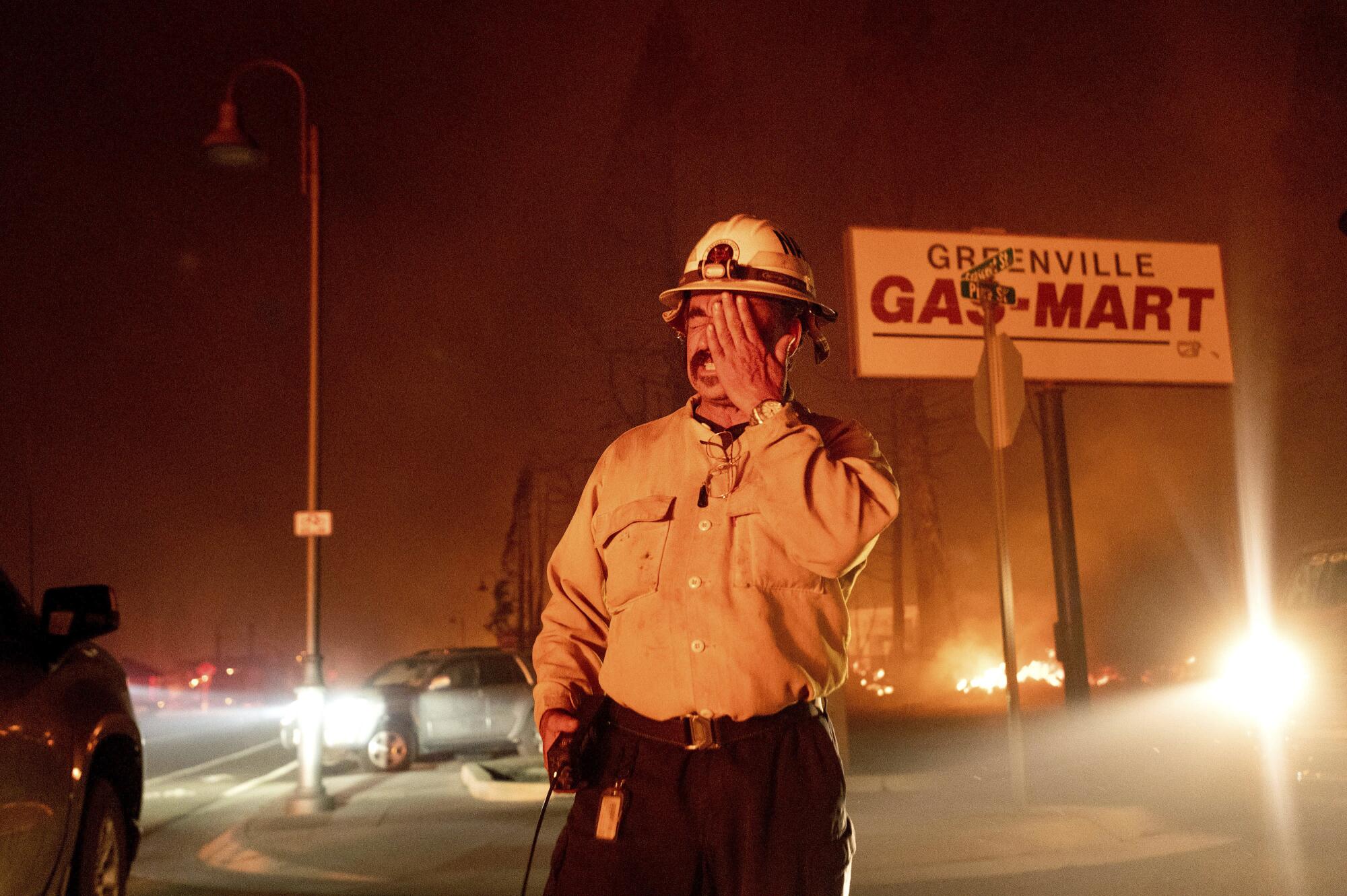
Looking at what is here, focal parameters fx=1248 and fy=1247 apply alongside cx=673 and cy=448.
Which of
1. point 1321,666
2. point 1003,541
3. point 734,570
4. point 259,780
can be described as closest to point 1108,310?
point 1003,541

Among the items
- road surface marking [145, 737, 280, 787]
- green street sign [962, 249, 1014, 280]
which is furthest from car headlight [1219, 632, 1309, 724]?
road surface marking [145, 737, 280, 787]

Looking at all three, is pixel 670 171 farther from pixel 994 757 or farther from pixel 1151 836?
pixel 1151 836

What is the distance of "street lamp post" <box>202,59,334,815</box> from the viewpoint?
1098cm

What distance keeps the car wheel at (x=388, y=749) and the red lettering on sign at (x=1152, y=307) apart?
998cm

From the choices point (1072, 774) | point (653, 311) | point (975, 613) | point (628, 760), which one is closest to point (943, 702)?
point (975, 613)

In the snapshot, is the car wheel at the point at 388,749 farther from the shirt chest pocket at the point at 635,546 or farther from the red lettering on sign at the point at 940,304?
the shirt chest pocket at the point at 635,546

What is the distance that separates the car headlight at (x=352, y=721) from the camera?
15.2m

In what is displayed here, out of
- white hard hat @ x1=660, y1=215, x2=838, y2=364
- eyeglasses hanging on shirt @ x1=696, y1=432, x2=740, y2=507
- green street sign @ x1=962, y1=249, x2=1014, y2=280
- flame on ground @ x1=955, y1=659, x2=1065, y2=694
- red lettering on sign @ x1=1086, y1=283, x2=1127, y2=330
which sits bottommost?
flame on ground @ x1=955, y1=659, x2=1065, y2=694

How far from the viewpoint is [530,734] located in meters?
16.0

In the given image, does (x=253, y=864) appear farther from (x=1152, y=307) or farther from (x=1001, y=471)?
(x=1152, y=307)

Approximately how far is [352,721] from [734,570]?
45.0 feet

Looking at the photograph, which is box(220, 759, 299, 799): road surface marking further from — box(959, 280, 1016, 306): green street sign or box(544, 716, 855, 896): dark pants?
box(544, 716, 855, 896): dark pants

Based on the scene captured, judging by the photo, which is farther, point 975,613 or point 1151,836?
point 975,613

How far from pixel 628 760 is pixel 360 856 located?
659 centimetres
